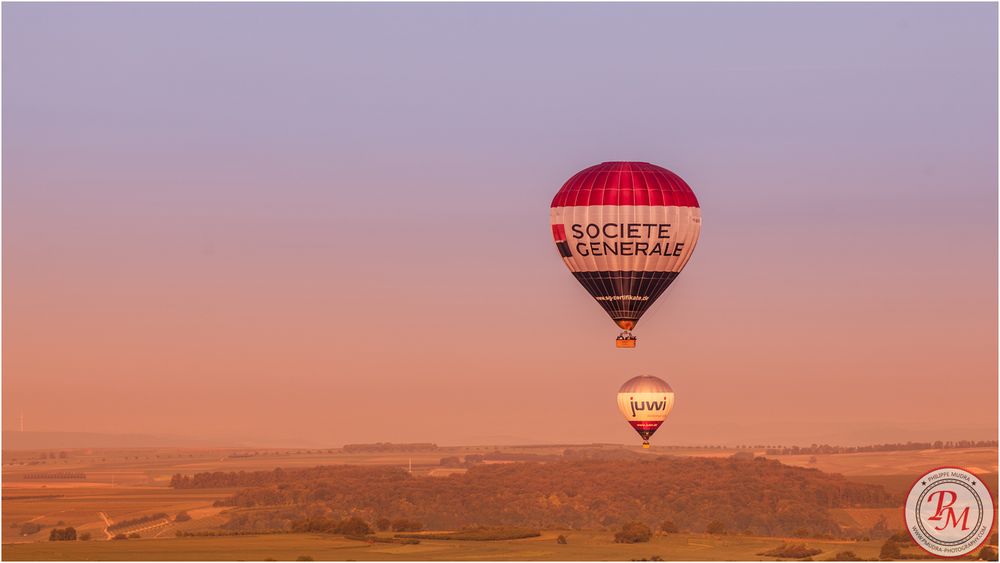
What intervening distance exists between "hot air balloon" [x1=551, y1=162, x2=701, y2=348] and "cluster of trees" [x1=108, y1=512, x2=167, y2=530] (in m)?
69.7

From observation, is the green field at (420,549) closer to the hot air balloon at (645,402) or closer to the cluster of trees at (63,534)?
the cluster of trees at (63,534)

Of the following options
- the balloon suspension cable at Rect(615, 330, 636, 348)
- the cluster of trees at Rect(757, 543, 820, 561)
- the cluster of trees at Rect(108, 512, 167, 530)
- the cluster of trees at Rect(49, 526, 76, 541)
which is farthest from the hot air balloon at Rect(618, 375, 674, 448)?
the cluster of trees at Rect(108, 512, 167, 530)

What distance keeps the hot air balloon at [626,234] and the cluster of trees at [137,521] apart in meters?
69.7

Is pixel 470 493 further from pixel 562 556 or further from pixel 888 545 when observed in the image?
pixel 888 545

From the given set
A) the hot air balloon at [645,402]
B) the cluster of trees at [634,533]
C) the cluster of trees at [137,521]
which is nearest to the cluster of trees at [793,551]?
the cluster of trees at [634,533]

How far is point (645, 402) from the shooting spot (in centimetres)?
7725

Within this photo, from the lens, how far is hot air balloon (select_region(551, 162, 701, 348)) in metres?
62.3

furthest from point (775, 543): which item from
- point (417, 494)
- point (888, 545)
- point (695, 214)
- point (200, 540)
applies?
point (695, 214)

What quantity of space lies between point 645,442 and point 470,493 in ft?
211

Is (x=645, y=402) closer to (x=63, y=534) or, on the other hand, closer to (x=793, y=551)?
(x=793, y=551)

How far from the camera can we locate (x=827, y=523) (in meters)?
135

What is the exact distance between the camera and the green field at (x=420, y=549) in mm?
103875

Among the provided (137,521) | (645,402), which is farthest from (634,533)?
(645,402)

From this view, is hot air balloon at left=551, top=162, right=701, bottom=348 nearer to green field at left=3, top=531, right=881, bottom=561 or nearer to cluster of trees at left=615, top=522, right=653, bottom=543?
green field at left=3, top=531, right=881, bottom=561
